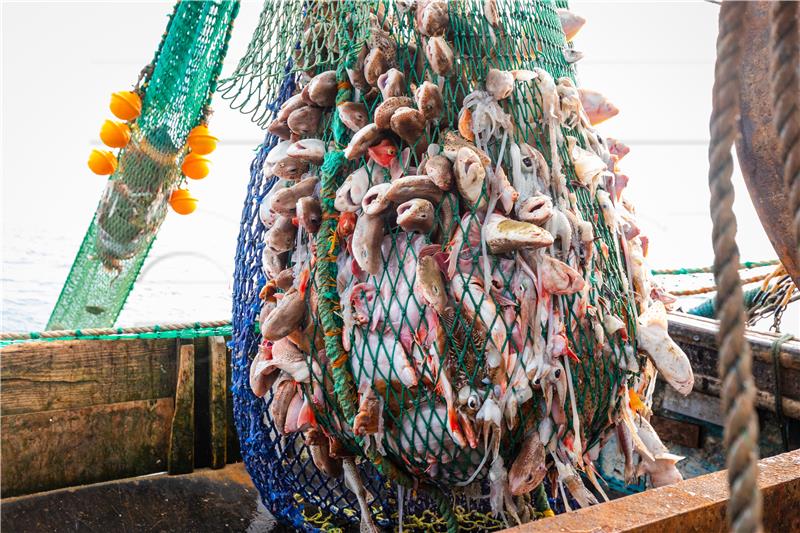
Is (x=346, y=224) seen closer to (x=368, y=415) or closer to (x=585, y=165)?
(x=368, y=415)

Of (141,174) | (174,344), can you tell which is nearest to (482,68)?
(174,344)

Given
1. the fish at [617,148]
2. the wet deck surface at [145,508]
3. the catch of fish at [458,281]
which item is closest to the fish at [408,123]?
the catch of fish at [458,281]

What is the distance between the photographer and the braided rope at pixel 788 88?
2.29 ft

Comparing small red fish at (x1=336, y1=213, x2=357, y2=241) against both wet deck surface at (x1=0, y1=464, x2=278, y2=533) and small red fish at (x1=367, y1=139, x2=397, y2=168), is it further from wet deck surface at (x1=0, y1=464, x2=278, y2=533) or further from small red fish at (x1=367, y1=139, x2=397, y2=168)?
wet deck surface at (x1=0, y1=464, x2=278, y2=533)

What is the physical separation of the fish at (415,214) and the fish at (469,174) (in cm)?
9

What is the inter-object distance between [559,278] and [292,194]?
0.75 metres

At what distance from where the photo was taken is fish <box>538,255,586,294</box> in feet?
5.34

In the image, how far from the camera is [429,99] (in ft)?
5.57

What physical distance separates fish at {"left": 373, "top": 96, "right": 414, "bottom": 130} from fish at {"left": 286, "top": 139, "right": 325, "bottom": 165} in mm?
235

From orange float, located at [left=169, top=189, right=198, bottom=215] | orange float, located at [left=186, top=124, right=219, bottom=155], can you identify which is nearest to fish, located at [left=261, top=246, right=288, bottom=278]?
orange float, located at [left=186, top=124, right=219, bottom=155]

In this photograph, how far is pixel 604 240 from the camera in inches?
74.4

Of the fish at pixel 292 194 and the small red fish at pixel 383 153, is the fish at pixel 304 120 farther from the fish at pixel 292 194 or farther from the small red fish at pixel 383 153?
the small red fish at pixel 383 153

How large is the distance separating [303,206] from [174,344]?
1.27 meters

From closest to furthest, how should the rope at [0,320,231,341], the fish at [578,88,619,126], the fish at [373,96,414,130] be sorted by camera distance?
the fish at [373,96,414,130] → the fish at [578,88,619,126] → the rope at [0,320,231,341]
